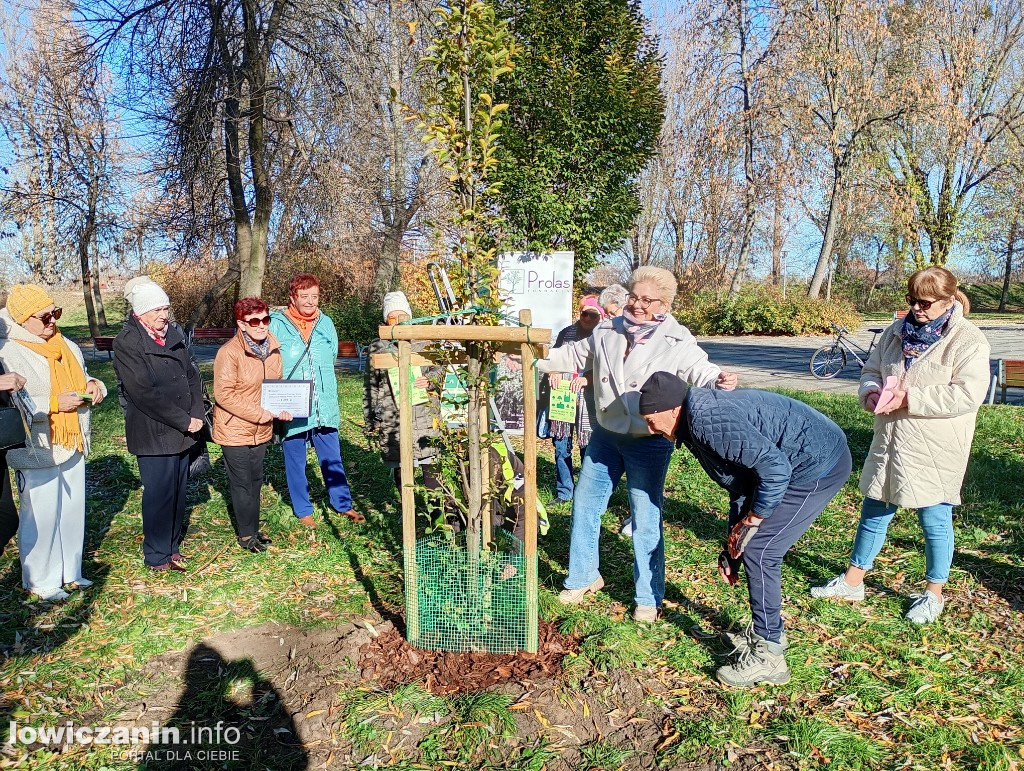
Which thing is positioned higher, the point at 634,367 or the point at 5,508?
the point at 634,367

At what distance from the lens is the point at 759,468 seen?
9.09ft

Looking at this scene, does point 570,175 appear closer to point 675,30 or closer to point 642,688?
point 642,688

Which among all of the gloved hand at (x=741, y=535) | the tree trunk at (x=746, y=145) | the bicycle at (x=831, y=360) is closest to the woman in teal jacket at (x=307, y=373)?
the gloved hand at (x=741, y=535)

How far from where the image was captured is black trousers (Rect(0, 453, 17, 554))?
12.3 ft

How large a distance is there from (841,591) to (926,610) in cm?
43

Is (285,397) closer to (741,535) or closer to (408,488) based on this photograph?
(408,488)

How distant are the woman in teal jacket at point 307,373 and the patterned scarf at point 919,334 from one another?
12.1 ft

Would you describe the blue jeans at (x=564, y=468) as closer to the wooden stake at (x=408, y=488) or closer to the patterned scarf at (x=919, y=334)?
the wooden stake at (x=408, y=488)

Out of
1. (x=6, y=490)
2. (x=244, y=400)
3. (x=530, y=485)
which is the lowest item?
(x=6, y=490)

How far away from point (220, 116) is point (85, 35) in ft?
5.61

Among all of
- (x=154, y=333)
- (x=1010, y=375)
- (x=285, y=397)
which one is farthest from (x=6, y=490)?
(x=1010, y=375)

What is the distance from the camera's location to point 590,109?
1016cm

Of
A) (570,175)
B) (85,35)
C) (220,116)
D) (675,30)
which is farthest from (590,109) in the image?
(675,30)

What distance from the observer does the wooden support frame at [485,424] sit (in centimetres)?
291
